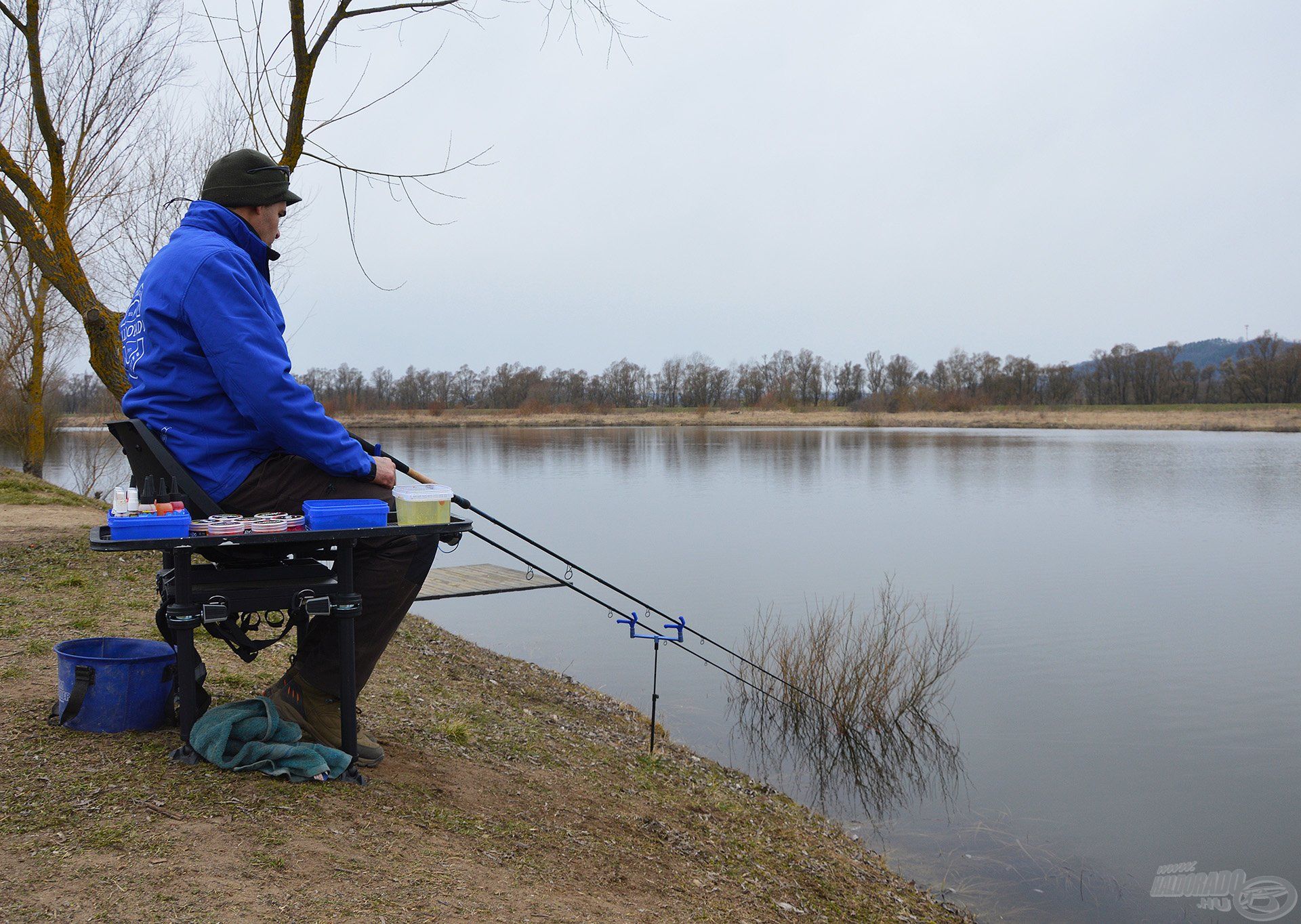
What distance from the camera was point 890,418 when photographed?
64.6m

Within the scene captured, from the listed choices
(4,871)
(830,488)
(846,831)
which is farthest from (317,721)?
(830,488)

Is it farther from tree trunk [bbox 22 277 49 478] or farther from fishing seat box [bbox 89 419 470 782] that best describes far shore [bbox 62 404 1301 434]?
fishing seat box [bbox 89 419 470 782]

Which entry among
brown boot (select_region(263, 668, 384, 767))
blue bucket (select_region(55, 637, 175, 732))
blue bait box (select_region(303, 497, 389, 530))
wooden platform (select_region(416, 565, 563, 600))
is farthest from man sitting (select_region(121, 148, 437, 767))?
wooden platform (select_region(416, 565, 563, 600))

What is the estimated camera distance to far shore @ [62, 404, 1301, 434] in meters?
55.3

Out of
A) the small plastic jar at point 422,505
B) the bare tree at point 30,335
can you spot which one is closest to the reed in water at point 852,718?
the small plastic jar at point 422,505

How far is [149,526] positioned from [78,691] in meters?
0.99

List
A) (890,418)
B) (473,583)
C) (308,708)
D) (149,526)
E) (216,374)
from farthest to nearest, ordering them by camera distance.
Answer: (890,418) → (473,583) → (308,708) → (216,374) → (149,526)

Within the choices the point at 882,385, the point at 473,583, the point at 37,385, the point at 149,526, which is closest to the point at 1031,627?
the point at 473,583

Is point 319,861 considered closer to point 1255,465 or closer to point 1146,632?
point 1146,632

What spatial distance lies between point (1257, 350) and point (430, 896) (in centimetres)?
9777

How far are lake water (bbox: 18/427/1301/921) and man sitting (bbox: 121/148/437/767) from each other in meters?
3.67

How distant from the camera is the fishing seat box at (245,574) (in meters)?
2.76

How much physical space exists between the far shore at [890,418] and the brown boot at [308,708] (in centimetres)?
5398

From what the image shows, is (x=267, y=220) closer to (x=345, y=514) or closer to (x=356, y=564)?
(x=345, y=514)
